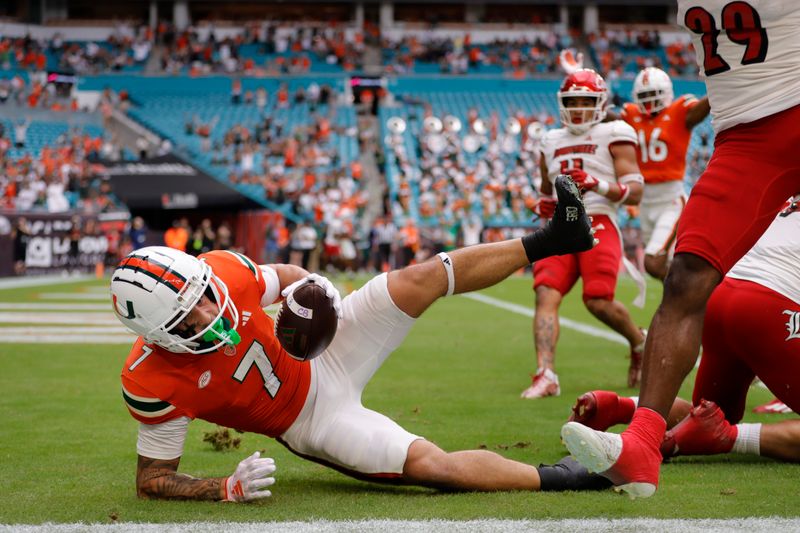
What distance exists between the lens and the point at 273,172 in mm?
29781

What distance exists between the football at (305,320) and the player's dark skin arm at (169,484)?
1.77ft

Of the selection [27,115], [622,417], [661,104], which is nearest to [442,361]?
[661,104]

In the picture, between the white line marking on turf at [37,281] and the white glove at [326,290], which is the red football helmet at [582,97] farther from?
the white line marking on turf at [37,281]

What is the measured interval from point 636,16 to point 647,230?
37647mm

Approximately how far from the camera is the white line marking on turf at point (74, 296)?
1558 centimetres

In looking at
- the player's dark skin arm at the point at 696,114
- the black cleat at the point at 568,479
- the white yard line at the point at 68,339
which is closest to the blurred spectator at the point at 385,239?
the white yard line at the point at 68,339

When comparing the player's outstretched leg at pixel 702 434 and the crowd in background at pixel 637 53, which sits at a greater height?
the crowd in background at pixel 637 53

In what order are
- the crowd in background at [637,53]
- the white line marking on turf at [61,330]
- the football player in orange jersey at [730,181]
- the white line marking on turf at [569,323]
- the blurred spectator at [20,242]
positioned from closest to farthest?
the football player in orange jersey at [730,181]
the white line marking on turf at [569,323]
the white line marking on turf at [61,330]
the blurred spectator at [20,242]
the crowd in background at [637,53]

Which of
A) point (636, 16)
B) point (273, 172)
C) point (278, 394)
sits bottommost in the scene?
point (273, 172)

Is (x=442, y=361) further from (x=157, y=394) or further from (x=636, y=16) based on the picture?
(x=636, y=16)

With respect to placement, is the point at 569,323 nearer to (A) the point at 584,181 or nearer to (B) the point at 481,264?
(A) the point at 584,181

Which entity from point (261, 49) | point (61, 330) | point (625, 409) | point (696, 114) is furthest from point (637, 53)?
point (625, 409)

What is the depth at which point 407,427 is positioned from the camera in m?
5.00

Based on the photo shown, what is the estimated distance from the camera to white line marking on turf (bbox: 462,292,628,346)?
9.66 meters
